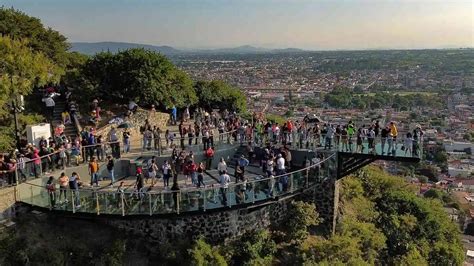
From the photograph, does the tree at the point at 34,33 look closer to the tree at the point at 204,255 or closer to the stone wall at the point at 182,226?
the stone wall at the point at 182,226

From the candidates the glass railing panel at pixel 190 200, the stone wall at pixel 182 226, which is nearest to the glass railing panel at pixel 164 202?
the glass railing panel at pixel 190 200

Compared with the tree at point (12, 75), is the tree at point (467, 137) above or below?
below

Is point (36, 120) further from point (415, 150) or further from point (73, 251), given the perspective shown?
point (415, 150)

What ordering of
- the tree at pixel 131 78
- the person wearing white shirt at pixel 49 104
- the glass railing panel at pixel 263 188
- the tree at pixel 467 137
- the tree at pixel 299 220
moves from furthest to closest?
the tree at pixel 467 137 → the tree at pixel 131 78 → the person wearing white shirt at pixel 49 104 → the tree at pixel 299 220 → the glass railing panel at pixel 263 188

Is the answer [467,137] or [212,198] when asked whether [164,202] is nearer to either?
[212,198]

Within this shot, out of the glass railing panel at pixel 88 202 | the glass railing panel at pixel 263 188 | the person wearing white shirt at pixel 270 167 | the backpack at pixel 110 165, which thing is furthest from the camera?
the backpack at pixel 110 165

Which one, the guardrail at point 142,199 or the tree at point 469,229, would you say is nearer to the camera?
the guardrail at point 142,199

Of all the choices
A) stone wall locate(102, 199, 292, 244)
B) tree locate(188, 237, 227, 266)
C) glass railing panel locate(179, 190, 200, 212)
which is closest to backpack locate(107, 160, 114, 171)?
stone wall locate(102, 199, 292, 244)
